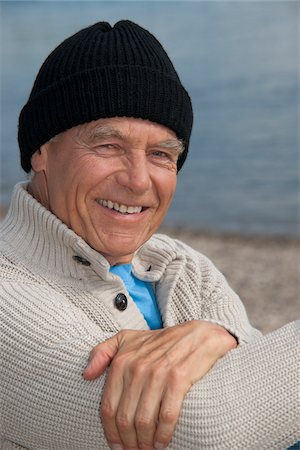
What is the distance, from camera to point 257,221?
1086cm

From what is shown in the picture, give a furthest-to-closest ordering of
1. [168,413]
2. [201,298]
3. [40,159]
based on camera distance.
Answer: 1. [201,298]
2. [40,159]
3. [168,413]

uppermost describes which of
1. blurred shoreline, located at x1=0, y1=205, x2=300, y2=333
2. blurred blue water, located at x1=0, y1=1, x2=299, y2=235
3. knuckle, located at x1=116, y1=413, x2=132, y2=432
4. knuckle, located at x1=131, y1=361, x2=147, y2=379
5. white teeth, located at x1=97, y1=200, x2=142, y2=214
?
white teeth, located at x1=97, y1=200, x2=142, y2=214

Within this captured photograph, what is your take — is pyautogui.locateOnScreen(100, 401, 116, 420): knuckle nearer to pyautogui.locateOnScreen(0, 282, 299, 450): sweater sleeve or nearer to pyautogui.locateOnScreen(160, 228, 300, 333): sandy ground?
pyautogui.locateOnScreen(0, 282, 299, 450): sweater sleeve

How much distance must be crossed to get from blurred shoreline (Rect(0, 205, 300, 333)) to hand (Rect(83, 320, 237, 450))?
175 inches

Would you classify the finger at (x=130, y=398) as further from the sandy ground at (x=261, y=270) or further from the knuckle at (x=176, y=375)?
the sandy ground at (x=261, y=270)

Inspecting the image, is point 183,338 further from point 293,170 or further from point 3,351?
point 293,170

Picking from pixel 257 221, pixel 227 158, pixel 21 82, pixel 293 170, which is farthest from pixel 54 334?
pixel 21 82

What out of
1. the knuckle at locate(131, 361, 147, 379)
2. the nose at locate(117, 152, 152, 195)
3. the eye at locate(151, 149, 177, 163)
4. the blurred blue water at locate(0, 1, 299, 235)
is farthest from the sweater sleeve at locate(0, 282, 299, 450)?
the blurred blue water at locate(0, 1, 299, 235)

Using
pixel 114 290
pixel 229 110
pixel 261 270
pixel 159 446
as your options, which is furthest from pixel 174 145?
pixel 229 110

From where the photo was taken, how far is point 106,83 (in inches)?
105

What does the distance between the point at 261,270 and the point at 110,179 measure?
6082mm

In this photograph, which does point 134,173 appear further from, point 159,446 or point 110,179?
point 159,446

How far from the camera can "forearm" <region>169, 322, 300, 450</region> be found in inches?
87.4

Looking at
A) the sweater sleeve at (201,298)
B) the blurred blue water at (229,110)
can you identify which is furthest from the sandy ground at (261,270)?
the sweater sleeve at (201,298)
